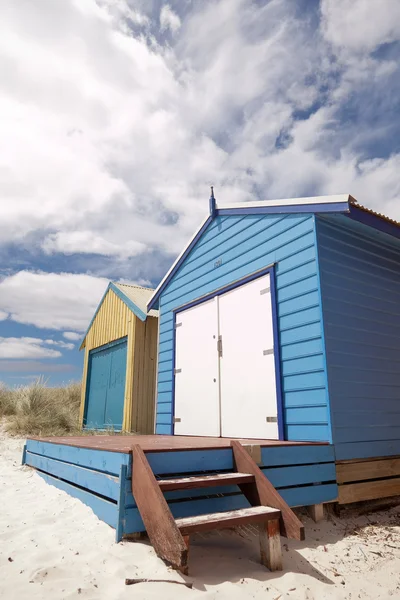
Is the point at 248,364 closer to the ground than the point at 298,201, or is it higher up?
closer to the ground

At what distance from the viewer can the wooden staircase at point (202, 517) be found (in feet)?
7.41

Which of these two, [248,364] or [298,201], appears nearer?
[298,201]

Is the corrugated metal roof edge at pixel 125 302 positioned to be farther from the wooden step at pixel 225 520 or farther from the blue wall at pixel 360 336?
the wooden step at pixel 225 520

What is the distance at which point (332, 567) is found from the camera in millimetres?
2689

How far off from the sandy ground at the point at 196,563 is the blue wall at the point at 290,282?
1.14 meters

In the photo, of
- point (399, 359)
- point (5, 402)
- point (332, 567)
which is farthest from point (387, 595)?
point (5, 402)

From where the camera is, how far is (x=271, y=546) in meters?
2.54

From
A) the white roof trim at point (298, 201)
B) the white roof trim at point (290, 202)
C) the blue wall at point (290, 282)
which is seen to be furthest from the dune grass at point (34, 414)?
the white roof trim at point (298, 201)

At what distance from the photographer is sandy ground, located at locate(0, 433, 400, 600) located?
2.18m

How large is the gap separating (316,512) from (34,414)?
25.9ft

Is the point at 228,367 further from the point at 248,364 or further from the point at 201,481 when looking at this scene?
the point at 201,481

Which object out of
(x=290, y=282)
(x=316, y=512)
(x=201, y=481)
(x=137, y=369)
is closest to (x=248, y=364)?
(x=290, y=282)

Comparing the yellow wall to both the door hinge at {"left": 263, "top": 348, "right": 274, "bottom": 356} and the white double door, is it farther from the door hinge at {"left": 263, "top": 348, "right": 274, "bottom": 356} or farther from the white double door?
the door hinge at {"left": 263, "top": 348, "right": 274, "bottom": 356}

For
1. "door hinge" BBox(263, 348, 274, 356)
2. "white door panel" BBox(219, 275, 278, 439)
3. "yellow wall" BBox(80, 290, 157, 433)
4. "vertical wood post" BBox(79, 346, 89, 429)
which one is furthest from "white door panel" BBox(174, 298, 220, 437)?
"vertical wood post" BBox(79, 346, 89, 429)
